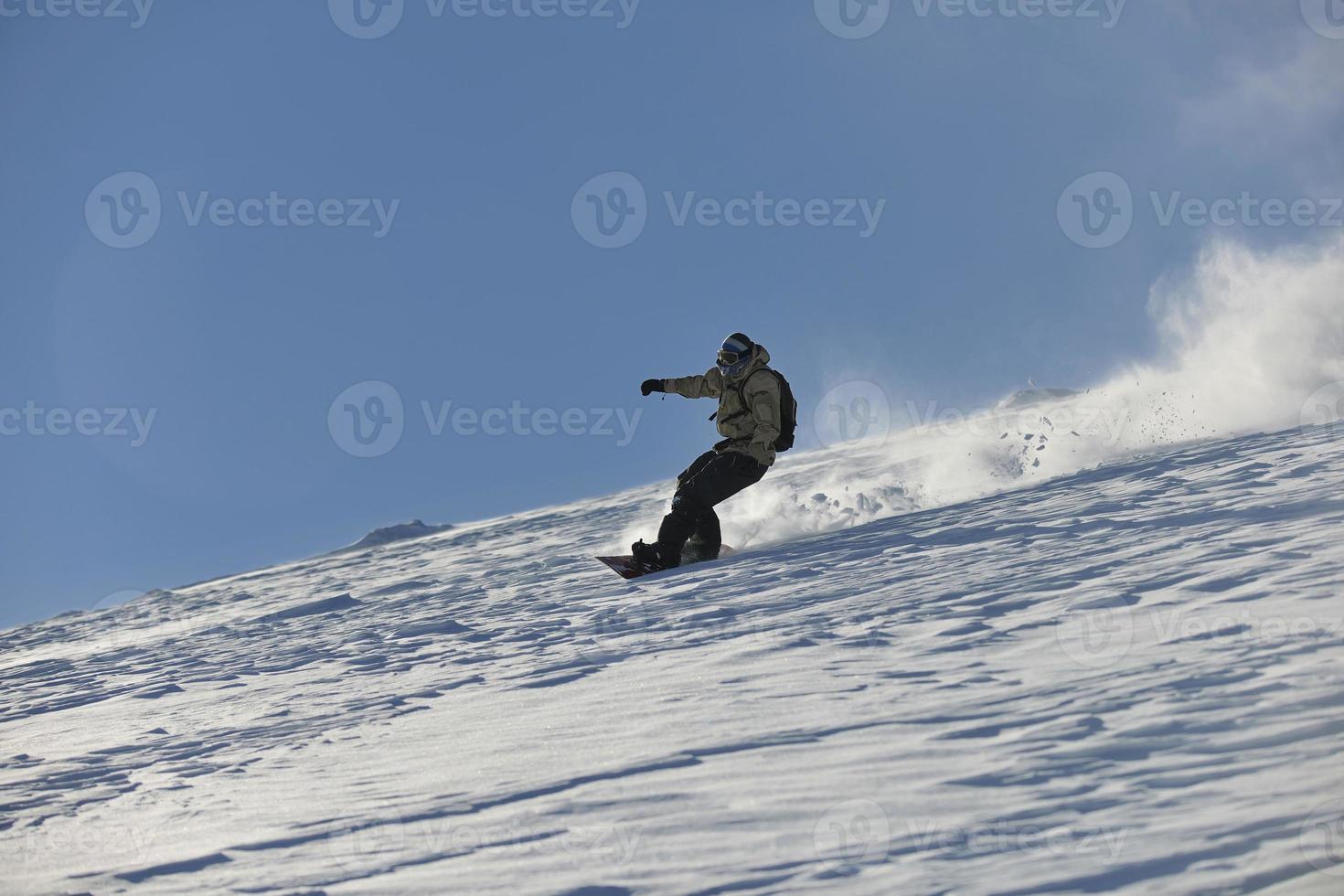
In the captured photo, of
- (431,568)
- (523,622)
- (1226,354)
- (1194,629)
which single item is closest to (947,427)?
(1226,354)

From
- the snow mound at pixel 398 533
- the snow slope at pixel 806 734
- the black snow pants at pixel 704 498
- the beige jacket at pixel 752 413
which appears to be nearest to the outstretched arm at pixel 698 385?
the beige jacket at pixel 752 413

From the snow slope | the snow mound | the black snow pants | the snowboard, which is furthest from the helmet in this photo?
the snow mound

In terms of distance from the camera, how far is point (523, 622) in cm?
789

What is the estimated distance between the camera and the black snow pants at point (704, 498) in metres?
9.44

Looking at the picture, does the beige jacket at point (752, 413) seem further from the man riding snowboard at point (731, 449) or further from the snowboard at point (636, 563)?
the snowboard at point (636, 563)

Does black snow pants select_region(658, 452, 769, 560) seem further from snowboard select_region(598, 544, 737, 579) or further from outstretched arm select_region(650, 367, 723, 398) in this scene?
outstretched arm select_region(650, 367, 723, 398)

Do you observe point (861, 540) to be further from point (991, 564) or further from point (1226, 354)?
point (1226, 354)

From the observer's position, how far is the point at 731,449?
9.59 m

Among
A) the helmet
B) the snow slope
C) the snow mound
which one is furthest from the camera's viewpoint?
the snow mound

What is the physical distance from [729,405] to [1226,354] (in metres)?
8.73

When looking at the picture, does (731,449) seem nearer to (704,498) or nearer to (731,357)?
(704,498)

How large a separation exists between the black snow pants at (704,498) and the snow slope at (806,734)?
1.04m

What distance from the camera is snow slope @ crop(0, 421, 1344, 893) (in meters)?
2.86

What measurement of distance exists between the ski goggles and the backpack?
0.66 feet
